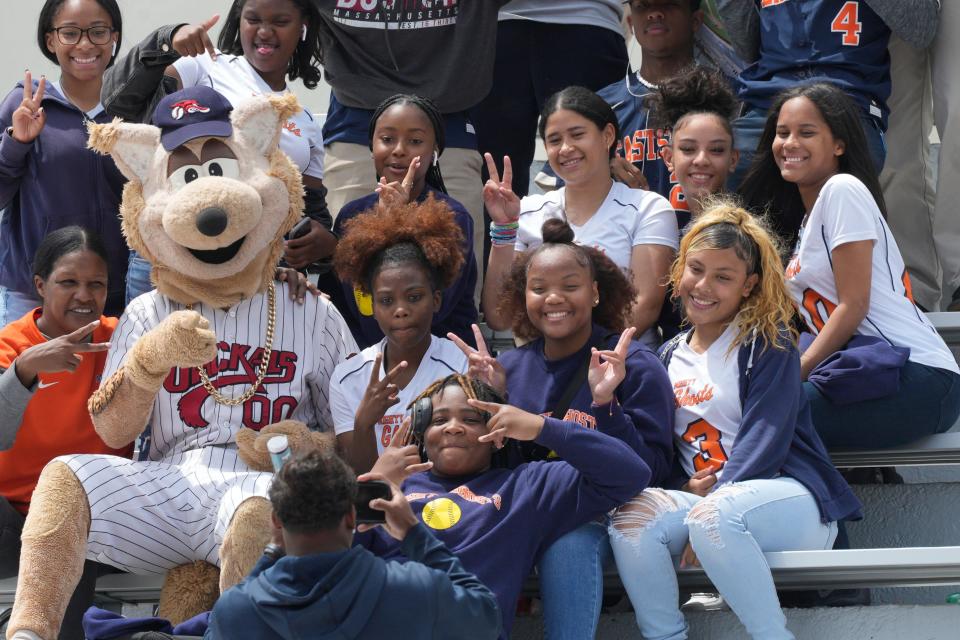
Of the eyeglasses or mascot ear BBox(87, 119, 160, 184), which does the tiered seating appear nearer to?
mascot ear BBox(87, 119, 160, 184)

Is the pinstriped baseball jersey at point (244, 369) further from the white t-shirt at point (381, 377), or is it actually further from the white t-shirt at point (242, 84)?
the white t-shirt at point (242, 84)

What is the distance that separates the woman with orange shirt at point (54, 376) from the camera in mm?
3588

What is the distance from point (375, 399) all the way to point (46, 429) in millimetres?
938

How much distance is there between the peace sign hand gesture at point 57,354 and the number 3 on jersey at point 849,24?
2.55 meters

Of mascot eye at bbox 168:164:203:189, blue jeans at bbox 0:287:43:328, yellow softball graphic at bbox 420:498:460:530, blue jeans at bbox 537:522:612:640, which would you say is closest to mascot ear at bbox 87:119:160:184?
mascot eye at bbox 168:164:203:189

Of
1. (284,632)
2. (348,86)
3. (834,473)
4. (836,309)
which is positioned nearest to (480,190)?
(348,86)

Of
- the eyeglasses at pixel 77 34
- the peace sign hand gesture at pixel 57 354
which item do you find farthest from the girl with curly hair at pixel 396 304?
the eyeglasses at pixel 77 34

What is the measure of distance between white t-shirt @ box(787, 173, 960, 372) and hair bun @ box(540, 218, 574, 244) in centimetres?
70

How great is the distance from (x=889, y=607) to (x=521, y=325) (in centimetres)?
121

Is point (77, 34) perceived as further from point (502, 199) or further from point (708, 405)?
point (708, 405)

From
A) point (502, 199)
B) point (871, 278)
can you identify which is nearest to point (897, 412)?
point (871, 278)

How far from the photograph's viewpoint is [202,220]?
3.65 meters

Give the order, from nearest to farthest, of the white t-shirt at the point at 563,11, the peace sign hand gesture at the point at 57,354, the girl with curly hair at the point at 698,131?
the peace sign hand gesture at the point at 57,354, the girl with curly hair at the point at 698,131, the white t-shirt at the point at 563,11

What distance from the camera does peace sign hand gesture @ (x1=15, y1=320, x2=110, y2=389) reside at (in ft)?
11.6
